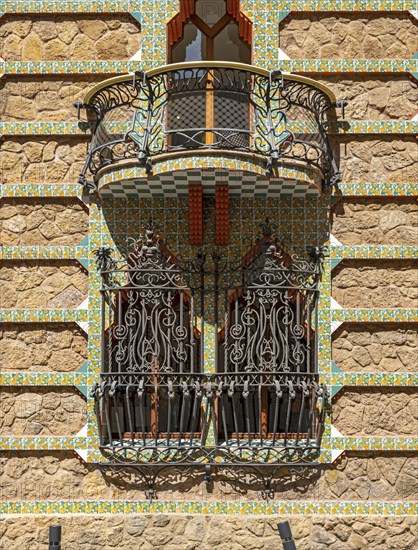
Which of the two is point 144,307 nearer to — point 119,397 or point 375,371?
point 119,397

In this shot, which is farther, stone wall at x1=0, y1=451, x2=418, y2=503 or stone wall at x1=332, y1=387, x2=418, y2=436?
stone wall at x1=332, y1=387, x2=418, y2=436

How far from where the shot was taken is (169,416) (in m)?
8.02

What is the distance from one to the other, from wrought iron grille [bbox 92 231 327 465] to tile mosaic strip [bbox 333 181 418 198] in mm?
776

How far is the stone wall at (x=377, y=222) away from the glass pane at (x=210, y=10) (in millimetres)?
2594

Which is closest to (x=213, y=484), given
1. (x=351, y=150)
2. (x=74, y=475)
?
(x=74, y=475)

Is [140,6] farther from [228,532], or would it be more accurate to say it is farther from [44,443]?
[228,532]

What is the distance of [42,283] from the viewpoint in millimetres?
8539

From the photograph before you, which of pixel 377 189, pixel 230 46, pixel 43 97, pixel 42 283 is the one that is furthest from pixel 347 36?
pixel 42 283

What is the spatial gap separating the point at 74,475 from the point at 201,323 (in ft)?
6.90

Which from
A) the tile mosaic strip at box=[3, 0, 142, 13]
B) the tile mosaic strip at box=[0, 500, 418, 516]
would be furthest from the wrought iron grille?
the tile mosaic strip at box=[3, 0, 142, 13]

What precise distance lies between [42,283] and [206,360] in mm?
1987

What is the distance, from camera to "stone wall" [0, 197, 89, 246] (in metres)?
8.61

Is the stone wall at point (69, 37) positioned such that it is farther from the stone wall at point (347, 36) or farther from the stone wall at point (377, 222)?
the stone wall at point (377, 222)

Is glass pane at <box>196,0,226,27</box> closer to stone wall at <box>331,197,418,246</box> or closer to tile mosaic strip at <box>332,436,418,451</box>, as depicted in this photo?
stone wall at <box>331,197,418,246</box>
